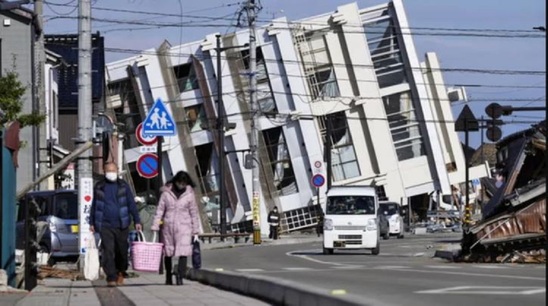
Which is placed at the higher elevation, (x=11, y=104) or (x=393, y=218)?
(x=11, y=104)

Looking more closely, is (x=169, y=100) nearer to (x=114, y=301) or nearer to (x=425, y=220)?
(x=425, y=220)

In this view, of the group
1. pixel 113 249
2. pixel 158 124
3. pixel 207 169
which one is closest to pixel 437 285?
pixel 113 249

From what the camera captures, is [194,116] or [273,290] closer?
[273,290]

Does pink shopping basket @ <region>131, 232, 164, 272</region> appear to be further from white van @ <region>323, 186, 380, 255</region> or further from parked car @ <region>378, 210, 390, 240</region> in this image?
parked car @ <region>378, 210, 390, 240</region>

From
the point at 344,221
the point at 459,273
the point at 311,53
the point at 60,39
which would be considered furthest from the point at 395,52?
the point at 459,273

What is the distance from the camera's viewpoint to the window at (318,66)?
68.6 metres

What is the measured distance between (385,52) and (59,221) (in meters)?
43.9

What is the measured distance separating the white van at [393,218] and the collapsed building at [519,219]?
2885 centimetres

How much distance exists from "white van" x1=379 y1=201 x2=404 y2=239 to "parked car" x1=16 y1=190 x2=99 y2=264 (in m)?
31.0

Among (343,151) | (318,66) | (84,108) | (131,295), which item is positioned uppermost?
(318,66)

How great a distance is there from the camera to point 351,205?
36.9m

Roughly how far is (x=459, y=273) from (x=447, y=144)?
2248 inches

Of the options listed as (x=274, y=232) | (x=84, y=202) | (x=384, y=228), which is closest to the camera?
(x=84, y=202)

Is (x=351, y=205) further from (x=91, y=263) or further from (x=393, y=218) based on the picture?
(x=393, y=218)
